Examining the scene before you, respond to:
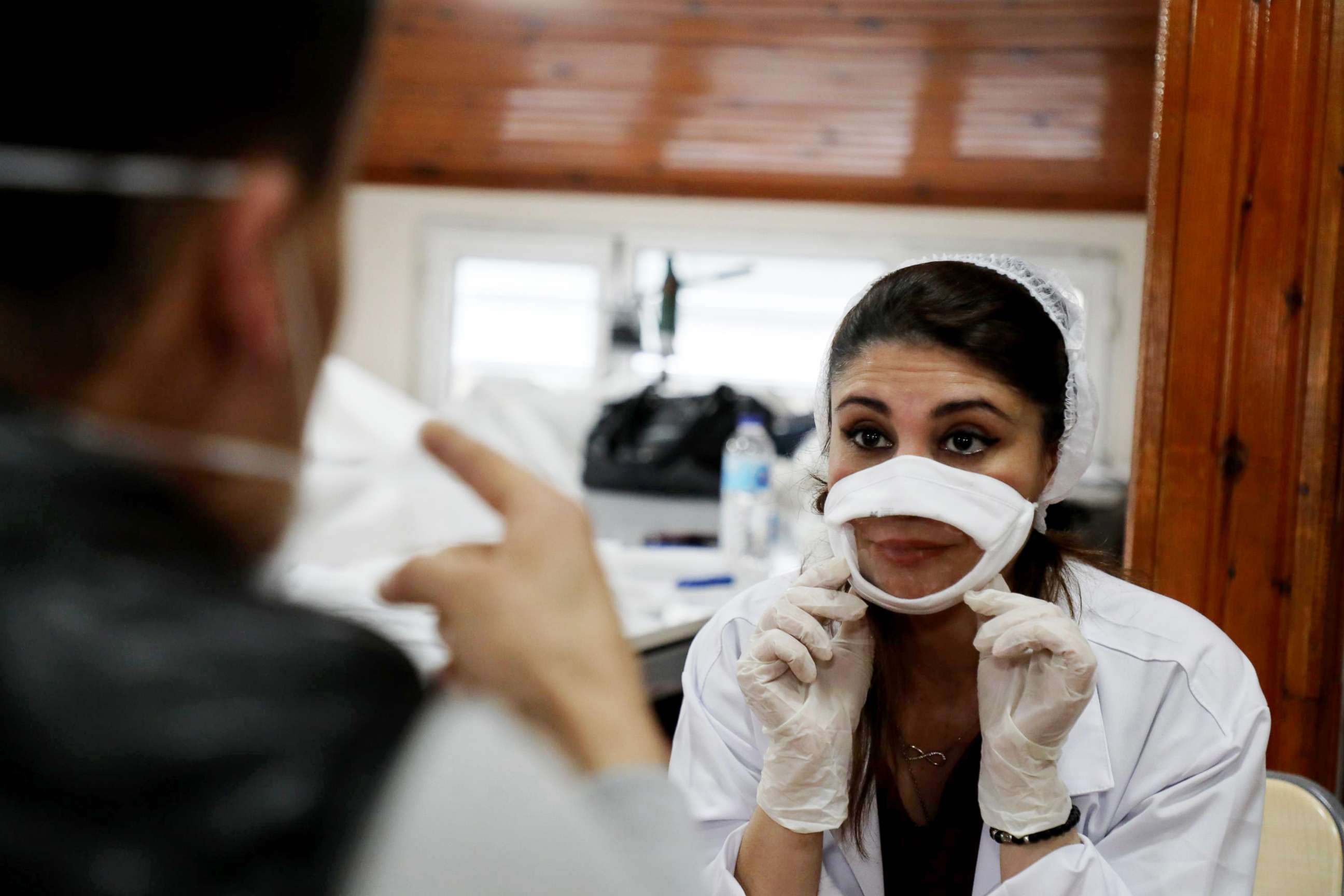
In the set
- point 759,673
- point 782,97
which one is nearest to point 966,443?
point 759,673

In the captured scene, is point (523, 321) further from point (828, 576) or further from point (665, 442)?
point (828, 576)

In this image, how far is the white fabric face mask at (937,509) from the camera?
4.15ft

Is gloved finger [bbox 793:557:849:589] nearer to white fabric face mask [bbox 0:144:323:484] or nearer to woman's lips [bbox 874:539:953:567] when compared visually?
woman's lips [bbox 874:539:953:567]

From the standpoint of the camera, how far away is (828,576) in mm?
1317

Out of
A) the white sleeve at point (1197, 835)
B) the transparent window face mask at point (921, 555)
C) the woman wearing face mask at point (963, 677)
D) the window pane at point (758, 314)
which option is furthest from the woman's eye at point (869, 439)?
the window pane at point (758, 314)

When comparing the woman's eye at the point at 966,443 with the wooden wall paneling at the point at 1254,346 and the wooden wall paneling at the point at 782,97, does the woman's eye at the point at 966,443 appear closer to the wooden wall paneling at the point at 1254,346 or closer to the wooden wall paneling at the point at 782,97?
the wooden wall paneling at the point at 1254,346

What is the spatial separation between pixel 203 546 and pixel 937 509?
947 millimetres

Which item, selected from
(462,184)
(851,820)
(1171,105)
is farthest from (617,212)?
(851,820)

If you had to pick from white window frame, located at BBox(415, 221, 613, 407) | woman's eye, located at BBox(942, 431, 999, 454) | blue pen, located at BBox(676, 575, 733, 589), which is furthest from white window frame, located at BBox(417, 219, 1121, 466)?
woman's eye, located at BBox(942, 431, 999, 454)

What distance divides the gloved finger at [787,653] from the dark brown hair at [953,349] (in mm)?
166

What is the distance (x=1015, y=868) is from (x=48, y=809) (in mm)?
1047

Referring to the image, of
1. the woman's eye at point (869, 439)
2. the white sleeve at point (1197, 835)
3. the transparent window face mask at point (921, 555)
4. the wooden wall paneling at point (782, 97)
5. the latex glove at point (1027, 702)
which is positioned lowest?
the white sleeve at point (1197, 835)

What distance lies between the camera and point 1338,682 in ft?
5.28

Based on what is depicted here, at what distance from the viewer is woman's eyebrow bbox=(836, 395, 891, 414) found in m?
1.35
